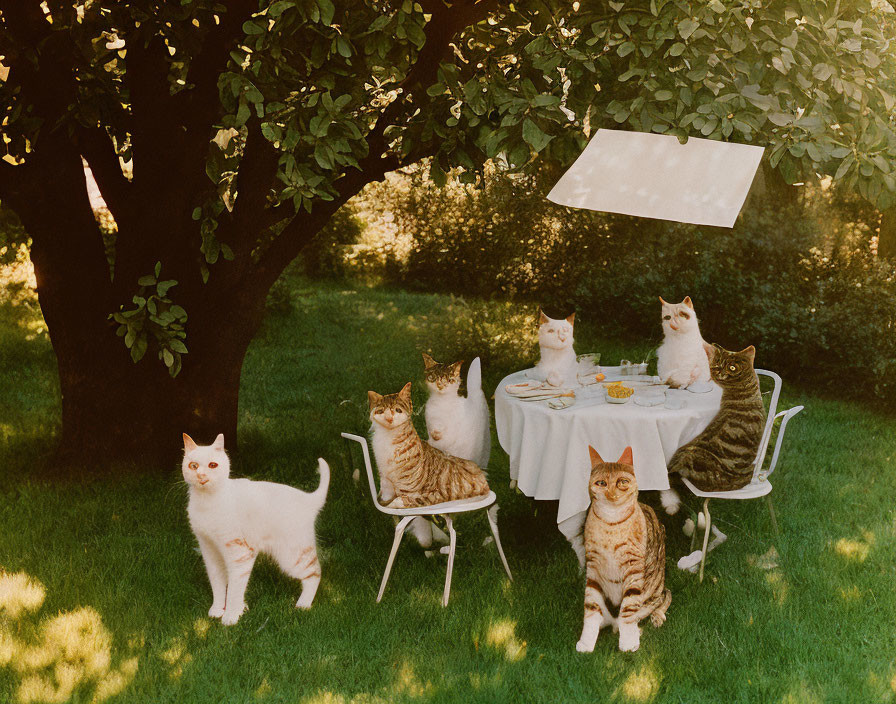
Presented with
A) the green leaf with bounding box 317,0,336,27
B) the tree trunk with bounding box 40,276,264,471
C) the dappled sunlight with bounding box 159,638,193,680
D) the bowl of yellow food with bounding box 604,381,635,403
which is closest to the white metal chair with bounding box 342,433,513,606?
the bowl of yellow food with bounding box 604,381,635,403

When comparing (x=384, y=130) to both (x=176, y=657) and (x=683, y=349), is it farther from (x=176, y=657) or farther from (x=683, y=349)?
(x=176, y=657)

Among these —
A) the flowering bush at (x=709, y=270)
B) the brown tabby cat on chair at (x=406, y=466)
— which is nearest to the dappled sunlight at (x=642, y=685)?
the brown tabby cat on chair at (x=406, y=466)

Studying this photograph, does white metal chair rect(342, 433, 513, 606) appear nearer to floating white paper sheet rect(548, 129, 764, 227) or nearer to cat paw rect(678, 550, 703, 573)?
cat paw rect(678, 550, 703, 573)

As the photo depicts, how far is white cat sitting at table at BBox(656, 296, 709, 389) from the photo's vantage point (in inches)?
182

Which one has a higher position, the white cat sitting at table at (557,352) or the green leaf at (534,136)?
the green leaf at (534,136)

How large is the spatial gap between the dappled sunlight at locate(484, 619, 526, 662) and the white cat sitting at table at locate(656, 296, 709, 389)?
1.71 metres

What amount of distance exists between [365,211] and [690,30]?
500 inches

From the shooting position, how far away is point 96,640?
3.88 meters

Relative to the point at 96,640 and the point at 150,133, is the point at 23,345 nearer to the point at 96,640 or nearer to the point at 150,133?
the point at 150,133

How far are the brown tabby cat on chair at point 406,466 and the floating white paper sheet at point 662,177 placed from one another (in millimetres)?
1398

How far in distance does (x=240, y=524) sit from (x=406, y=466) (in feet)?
2.78

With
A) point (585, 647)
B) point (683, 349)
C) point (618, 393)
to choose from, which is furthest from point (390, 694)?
point (683, 349)

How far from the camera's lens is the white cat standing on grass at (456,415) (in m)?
4.39

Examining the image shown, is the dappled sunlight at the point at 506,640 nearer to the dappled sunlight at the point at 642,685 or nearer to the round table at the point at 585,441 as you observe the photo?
the dappled sunlight at the point at 642,685
